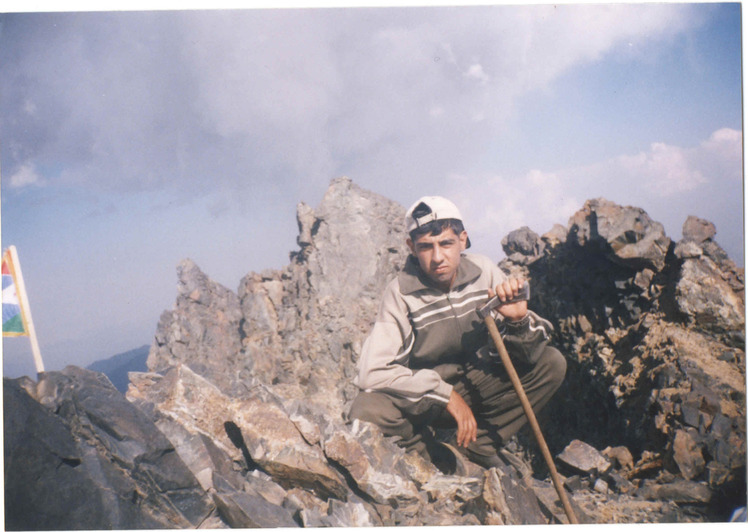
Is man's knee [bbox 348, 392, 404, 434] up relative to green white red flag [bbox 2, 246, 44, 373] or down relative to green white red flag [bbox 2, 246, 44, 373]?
down

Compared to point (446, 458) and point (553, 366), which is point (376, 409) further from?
point (553, 366)

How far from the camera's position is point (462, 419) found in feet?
10.5

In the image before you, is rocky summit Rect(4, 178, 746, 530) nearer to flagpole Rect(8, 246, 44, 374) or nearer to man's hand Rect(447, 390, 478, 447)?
man's hand Rect(447, 390, 478, 447)

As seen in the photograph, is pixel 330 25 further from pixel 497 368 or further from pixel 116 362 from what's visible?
pixel 116 362

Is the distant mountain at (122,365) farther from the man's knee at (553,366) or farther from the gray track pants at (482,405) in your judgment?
the man's knee at (553,366)

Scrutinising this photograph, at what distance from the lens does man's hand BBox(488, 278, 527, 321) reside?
3.01 m

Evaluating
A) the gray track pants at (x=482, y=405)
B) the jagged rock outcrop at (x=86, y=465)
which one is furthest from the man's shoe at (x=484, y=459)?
the jagged rock outcrop at (x=86, y=465)

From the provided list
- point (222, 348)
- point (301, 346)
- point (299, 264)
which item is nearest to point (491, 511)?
point (299, 264)

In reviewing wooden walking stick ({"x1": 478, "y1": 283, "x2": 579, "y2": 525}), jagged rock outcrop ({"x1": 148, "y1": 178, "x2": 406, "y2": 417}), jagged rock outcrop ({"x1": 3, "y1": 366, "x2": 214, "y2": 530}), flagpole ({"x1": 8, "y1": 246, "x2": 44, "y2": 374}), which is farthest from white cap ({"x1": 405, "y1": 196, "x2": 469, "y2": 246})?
flagpole ({"x1": 8, "y1": 246, "x2": 44, "y2": 374})

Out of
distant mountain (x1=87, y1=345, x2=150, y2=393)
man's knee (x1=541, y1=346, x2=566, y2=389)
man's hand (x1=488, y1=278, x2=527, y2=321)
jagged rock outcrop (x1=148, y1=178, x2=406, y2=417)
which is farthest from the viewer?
jagged rock outcrop (x1=148, y1=178, x2=406, y2=417)

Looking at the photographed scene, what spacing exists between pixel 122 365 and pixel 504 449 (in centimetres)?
428

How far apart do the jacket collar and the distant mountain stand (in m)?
3.07

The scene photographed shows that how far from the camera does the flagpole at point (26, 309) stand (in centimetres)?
331

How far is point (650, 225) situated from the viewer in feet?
12.0
